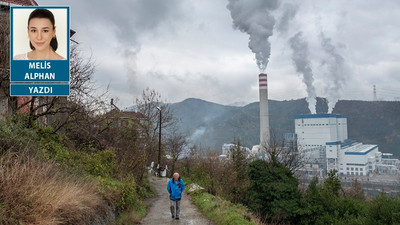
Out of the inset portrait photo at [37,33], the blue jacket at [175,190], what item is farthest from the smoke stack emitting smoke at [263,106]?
the inset portrait photo at [37,33]

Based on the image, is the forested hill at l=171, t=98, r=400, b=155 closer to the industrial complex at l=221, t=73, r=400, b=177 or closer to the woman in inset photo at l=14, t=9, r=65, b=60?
the industrial complex at l=221, t=73, r=400, b=177

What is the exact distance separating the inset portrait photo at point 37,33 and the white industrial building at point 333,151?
76702 millimetres

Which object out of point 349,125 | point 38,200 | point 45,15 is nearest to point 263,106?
point 45,15

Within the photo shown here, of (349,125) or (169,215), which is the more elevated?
(349,125)

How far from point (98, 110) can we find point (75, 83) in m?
1.76

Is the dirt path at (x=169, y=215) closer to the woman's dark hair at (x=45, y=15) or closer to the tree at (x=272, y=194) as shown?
the woman's dark hair at (x=45, y=15)

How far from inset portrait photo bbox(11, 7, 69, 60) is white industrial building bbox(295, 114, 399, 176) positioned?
76.7 metres

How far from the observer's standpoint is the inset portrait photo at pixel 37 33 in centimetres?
736

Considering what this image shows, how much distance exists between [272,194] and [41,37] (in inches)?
740

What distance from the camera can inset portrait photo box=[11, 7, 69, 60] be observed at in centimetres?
736

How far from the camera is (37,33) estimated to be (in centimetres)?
745

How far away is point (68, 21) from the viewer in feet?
24.5

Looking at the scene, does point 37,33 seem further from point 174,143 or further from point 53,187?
point 174,143

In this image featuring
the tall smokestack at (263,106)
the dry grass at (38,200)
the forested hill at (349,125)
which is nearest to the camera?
the dry grass at (38,200)
